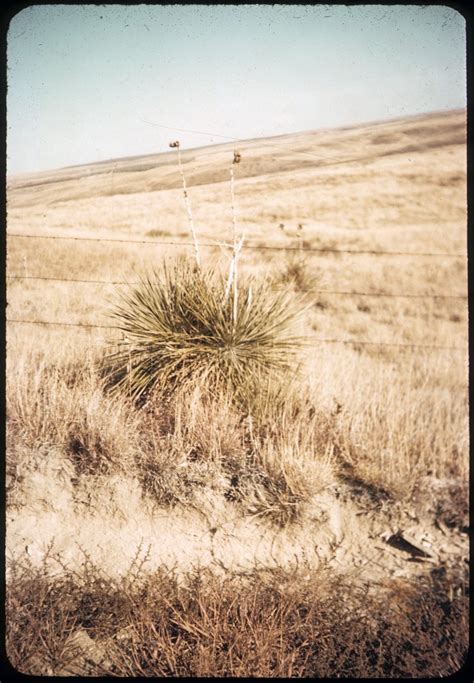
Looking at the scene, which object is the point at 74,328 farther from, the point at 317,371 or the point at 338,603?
the point at 338,603

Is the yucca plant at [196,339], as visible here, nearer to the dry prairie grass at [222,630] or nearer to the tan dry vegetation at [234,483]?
the tan dry vegetation at [234,483]

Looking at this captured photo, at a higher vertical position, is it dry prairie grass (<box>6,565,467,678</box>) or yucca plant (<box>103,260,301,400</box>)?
yucca plant (<box>103,260,301,400</box>)

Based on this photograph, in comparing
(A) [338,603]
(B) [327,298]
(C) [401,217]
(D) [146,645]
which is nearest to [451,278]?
(B) [327,298]

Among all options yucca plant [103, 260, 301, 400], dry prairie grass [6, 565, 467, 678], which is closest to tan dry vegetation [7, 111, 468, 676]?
dry prairie grass [6, 565, 467, 678]

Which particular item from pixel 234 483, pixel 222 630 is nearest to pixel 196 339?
pixel 234 483

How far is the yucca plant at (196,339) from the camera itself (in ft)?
14.1

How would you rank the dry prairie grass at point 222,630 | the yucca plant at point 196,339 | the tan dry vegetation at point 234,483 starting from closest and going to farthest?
the dry prairie grass at point 222,630 → the tan dry vegetation at point 234,483 → the yucca plant at point 196,339

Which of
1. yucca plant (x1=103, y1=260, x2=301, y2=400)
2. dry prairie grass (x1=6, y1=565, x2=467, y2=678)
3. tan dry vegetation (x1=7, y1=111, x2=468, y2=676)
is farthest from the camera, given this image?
yucca plant (x1=103, y1=260, x2=301, y2=400)

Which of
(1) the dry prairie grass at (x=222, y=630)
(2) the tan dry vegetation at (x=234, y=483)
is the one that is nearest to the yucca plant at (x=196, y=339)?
(2) the tan dry vegetation at (x=234, y=483)

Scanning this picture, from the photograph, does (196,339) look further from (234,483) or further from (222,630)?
(222,630)

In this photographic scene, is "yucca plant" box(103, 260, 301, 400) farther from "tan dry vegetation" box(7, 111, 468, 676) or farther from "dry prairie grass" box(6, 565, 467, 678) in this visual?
"dry prairie grass" box(6, 565, 467, 678)

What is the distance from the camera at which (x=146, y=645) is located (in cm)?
288

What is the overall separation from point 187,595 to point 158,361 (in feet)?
5.94

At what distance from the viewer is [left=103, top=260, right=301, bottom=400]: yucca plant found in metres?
4.29
